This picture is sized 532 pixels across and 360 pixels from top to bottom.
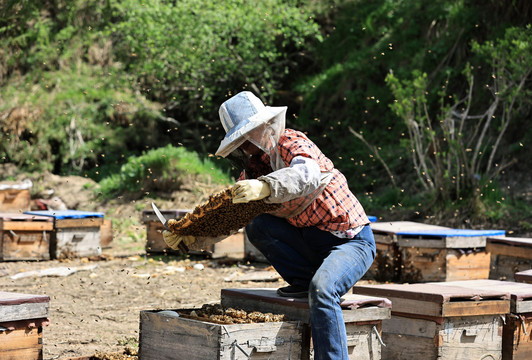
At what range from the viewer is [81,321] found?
470 cm

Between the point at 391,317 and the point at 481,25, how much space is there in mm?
7773

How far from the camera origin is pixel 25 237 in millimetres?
7340

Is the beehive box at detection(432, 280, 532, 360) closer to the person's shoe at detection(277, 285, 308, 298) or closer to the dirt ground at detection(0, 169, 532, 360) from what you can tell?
the person's shoe at detection(277, 285, 308, 298)

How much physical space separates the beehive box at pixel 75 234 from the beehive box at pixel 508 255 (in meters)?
4.25

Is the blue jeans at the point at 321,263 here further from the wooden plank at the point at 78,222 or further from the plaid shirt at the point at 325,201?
the wooden plank at the point at 78,222

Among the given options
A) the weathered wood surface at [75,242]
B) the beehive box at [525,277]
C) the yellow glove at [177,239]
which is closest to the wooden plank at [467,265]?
the beehive box at [525,277]

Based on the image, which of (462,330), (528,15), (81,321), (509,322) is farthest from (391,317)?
(528,15)

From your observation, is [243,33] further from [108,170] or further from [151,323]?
[151,323]

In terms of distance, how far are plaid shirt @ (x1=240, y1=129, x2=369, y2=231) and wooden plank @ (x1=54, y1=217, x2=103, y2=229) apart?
4.70 metres

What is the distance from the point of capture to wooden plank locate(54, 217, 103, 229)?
7.39 metres

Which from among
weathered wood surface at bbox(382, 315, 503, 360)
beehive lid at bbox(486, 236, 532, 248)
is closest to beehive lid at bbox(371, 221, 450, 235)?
beehive lid at bbox(486, 236, 532, 248)

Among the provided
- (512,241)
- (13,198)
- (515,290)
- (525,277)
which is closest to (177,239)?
(515,290)

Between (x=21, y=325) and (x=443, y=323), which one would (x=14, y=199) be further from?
(x=443, y=323)

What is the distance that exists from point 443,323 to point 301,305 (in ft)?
2.54
